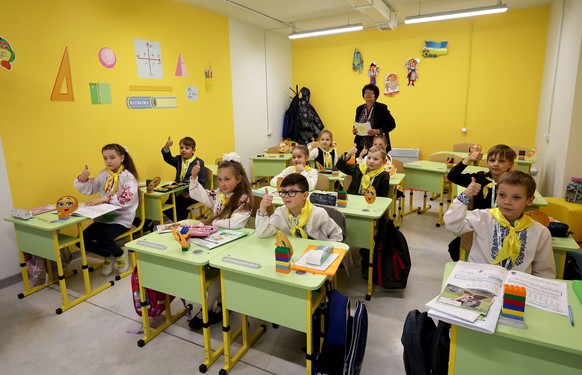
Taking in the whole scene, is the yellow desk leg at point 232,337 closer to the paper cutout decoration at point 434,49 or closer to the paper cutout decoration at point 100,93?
the paper cutout decoration at point 100,93

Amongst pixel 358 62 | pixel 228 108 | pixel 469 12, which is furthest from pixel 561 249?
pixel 358 62

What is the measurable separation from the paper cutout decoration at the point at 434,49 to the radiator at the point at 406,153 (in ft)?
5.67

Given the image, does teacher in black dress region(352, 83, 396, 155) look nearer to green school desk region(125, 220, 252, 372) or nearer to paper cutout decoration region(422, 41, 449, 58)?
paper cutout decoration region(422, 41, 449, 58)

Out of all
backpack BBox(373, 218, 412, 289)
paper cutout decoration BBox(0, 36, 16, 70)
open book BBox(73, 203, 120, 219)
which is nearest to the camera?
backpack BBox(373, 218, 412, 289)

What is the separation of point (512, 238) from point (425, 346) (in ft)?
2.57

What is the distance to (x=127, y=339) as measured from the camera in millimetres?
2566

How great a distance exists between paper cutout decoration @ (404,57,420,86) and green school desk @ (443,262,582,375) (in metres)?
5.94

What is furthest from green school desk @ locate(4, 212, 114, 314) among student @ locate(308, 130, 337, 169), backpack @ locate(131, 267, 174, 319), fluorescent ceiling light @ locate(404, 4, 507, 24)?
fluorescent ceiling light @ locate(404, 4, 507, 24)

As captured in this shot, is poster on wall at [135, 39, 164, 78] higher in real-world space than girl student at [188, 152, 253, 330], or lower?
higher

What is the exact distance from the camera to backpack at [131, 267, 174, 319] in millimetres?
2516

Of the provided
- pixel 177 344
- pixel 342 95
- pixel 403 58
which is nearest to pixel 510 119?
pixel 403 58

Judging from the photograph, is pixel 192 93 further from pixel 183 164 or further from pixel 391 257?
pixel 391 257

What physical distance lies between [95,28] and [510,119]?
6.39m

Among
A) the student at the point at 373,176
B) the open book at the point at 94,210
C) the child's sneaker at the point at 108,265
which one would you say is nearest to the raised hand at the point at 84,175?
the open book at the point at 94,210
